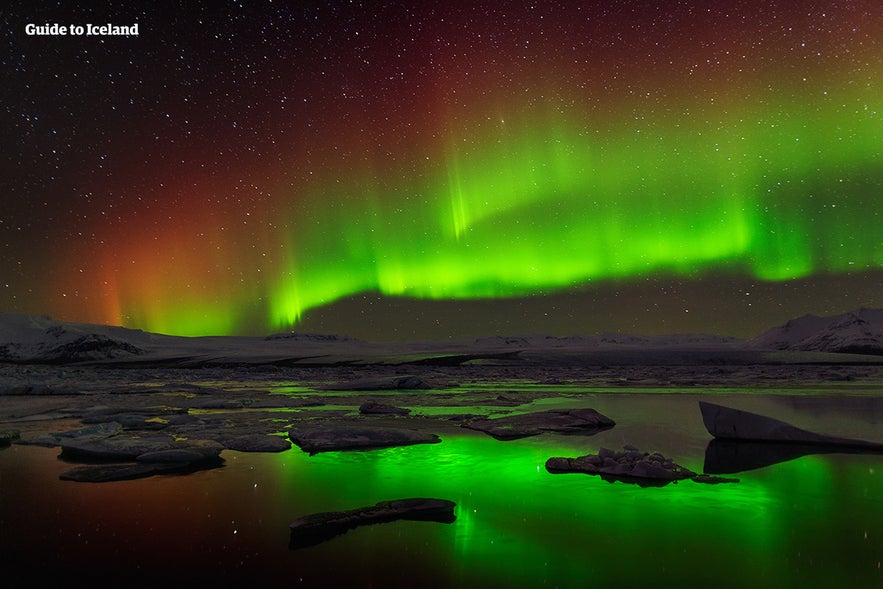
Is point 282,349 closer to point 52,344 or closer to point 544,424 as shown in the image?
point 52,344

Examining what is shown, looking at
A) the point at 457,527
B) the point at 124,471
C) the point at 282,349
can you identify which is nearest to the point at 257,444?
the point at 124,471

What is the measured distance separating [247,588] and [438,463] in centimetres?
379

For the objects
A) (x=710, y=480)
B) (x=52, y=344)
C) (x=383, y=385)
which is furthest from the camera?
(x=52, y=344)

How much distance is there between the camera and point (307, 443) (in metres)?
7.77

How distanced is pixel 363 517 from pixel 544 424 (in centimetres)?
603

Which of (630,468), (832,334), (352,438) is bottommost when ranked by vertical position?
(832,334)

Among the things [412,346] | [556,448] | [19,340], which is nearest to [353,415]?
[556,448]

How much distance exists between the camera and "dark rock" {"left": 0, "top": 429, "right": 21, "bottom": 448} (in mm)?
8285

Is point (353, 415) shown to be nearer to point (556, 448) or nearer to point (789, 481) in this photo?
point (556, 448)

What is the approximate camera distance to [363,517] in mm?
4270

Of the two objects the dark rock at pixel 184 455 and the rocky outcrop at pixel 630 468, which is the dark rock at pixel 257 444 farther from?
the rocky outcrop at pixel 630 468

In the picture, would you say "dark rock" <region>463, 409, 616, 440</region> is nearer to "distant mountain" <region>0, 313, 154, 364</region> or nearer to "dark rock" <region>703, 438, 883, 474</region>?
"dark rock" <region>703, 438, 883, 474</region>

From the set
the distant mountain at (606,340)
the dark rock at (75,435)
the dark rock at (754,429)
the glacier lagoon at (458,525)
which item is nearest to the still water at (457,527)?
the glacier lagoon at (458,525)

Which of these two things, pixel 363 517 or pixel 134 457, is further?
pixel 134 457
